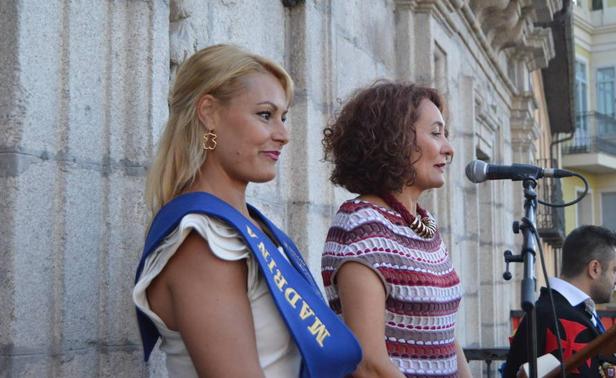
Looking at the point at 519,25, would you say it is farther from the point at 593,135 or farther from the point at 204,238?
the point at 593,135

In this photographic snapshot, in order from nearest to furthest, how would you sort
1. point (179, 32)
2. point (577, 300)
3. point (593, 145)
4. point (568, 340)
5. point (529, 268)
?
1. point (529, 268)
2. point (179, 32)
3. point (568, 340)
4. point (577, 300)
5. point (593, 145)

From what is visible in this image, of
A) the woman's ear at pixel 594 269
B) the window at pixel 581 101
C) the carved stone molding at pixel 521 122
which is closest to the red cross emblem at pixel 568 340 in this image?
the woman's ear at pixel 594 269

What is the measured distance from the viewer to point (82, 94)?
257 centimetres

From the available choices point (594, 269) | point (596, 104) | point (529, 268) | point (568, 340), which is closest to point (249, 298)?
point (529, 268)

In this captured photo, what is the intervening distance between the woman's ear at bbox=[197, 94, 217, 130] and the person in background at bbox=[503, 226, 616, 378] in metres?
1.58

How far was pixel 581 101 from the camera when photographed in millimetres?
27203

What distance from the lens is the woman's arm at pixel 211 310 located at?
6.10 feet

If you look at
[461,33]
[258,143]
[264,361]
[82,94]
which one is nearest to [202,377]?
[264,361]

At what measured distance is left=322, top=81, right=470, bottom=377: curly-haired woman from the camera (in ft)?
7.94

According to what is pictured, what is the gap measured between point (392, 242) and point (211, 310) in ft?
2.58

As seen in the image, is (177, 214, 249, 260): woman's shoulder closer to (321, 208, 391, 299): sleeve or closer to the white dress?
A: the white dress

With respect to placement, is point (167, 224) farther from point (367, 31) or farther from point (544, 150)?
point (544, 150)

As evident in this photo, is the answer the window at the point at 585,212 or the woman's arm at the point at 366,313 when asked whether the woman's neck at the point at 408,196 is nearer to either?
the woman's arm at the point at 366,313

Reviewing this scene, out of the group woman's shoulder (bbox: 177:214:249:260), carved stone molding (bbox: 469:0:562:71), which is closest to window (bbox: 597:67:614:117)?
carved stone molding (bbox: 469:0:562:71)
